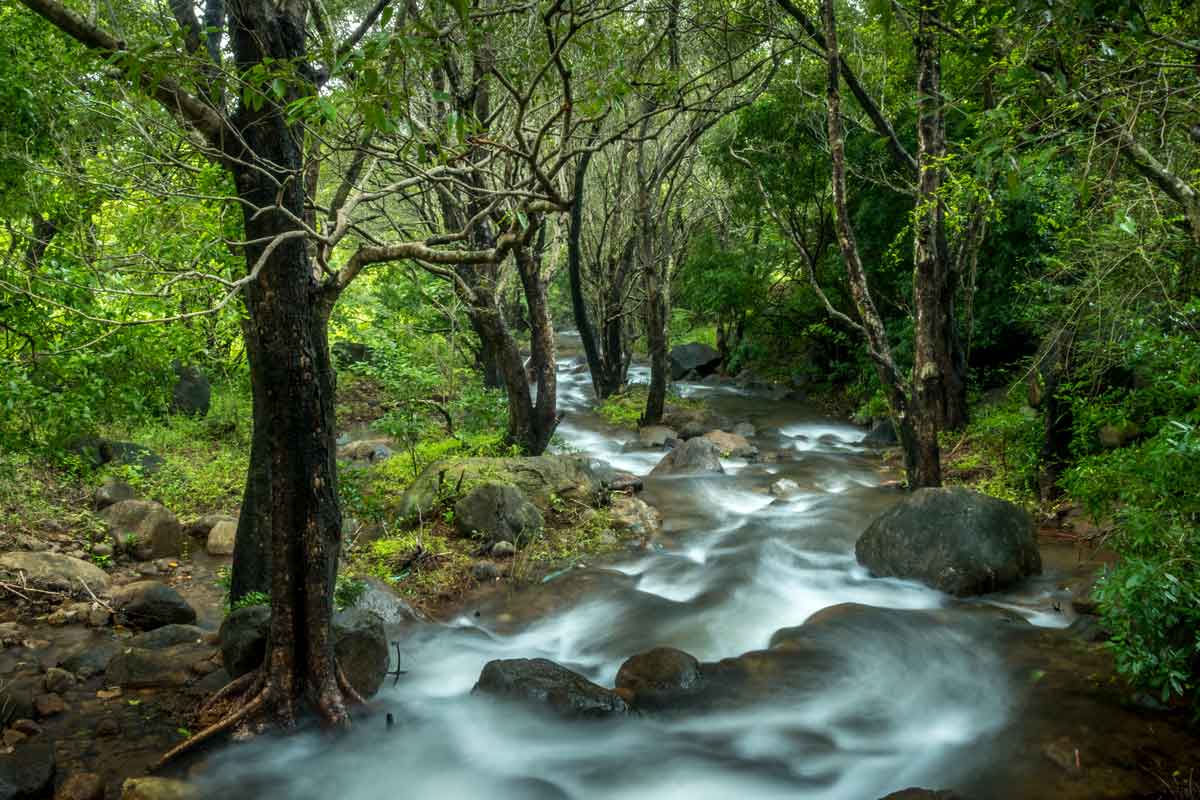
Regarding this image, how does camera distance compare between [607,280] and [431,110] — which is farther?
[607,280]

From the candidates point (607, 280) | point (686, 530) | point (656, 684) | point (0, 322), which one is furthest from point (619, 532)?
point (607, 280)

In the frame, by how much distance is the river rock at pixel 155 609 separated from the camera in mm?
7270

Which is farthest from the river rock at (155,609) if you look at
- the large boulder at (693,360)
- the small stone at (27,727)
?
the large boulder at (693,360)

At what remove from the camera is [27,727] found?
17.2 feet

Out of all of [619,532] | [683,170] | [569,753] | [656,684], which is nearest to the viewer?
[569,753]

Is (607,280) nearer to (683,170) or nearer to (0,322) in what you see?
(683,170)

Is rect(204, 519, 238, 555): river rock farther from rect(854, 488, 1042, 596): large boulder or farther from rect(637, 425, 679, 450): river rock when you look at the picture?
rect(637, 425, 679, 450): river rock

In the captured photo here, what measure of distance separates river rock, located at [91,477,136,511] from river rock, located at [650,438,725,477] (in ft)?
25.4

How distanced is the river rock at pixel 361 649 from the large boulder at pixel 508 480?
2888 mm

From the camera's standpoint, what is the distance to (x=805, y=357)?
22406 mm

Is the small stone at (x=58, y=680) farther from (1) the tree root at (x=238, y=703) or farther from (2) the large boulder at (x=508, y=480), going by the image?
(2) the large boulder at (x=508, y=480)

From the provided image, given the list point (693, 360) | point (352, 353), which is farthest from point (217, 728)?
point (693, 360)

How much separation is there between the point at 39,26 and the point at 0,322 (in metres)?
2.94

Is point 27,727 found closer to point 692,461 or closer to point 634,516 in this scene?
point 634,516
